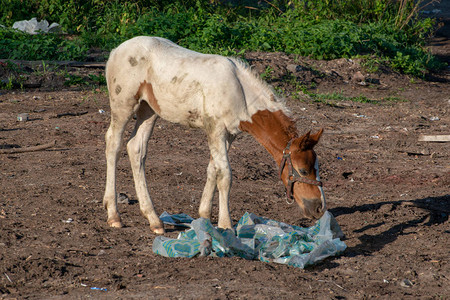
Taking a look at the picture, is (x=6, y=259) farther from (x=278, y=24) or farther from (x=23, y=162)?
(x=278, y=24)

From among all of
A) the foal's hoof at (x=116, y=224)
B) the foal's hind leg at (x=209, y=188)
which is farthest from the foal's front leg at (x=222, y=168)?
the foal's hoof at (x=116, y=224)

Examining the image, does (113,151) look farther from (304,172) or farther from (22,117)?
(22,117)

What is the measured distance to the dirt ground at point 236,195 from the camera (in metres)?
4.38

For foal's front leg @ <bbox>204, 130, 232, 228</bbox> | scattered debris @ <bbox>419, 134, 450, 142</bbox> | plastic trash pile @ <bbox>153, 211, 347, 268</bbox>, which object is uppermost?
foal's front leg @ <bbox>204, 130, 232, 228</bbox>

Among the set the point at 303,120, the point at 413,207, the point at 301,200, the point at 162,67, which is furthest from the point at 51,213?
the point at 303,120

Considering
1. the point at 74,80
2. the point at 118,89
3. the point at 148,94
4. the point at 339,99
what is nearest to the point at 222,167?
the point at 148,94

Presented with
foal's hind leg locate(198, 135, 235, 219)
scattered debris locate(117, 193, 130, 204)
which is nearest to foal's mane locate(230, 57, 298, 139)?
foal's hind leg locate(198, 135, 235, 219)

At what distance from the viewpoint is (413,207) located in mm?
6461

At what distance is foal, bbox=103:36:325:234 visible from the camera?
5039 millimetres

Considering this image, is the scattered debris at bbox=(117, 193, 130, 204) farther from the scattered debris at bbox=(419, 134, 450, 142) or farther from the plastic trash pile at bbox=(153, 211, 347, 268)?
the scattered debris at bbox=(419, 134, 450, 142)

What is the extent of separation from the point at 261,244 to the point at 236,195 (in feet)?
6.50

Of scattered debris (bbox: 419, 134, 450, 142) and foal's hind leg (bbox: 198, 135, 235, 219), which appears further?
scattered debris (bbox: 419, 134, 450, 142)

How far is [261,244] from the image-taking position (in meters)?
4.98

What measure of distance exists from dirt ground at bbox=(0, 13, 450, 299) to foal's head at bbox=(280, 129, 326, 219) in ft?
1.55
